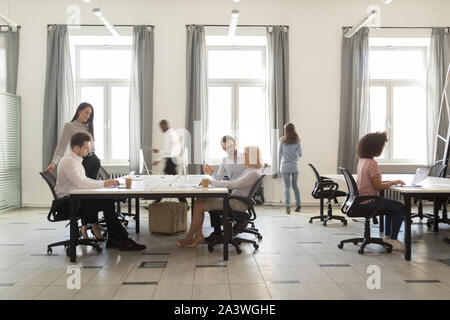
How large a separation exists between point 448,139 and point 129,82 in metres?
5.68

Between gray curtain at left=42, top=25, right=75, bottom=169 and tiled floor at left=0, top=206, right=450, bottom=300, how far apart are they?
2.70 metres

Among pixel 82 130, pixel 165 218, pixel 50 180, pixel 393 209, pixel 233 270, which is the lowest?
pixel 233 270

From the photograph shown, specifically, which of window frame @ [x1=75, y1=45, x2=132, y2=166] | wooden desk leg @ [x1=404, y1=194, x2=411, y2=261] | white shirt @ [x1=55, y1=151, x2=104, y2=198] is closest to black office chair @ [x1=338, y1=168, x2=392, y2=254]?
Result: wooden desk leg @ [x1=404, y1=194, x2=411, y2=261]

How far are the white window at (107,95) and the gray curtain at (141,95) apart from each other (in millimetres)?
574

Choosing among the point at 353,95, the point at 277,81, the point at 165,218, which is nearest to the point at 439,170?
the point at 353,95

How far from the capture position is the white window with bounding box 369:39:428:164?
325 inches

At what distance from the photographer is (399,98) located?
326 inches

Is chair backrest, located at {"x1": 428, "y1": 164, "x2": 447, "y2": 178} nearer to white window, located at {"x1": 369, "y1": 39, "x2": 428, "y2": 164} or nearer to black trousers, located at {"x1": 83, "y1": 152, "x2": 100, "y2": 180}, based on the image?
white window, located at {"x1": 369, "y1": 39, "x2": 428, "y2": 164}

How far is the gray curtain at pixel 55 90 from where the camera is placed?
24.6ft

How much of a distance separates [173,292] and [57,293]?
0.82 m

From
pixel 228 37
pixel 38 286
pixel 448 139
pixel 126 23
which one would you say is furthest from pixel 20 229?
pixel 448 139

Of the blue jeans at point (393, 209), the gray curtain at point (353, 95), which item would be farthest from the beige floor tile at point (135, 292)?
the gray curtain at point (353, 95)

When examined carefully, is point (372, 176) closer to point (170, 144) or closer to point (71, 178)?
point (71, 178)
